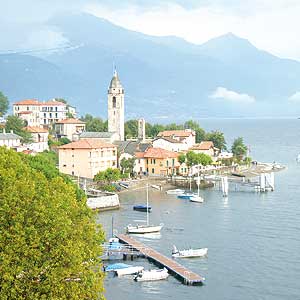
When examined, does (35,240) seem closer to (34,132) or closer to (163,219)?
(163,219)

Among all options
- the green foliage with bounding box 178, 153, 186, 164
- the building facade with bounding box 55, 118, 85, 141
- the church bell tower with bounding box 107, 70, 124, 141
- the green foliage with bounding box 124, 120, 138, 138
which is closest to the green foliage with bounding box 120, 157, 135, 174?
the green foliage with bounding box 178, 153, 186, 164

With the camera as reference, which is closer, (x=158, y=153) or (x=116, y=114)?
(x=158, y=153)

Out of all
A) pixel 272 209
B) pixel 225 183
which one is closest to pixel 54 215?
pixel 272 209

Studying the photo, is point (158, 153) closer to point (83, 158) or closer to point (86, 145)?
point (86, 145)

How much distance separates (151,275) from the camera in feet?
106

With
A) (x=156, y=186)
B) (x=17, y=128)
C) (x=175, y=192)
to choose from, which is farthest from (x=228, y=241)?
(x=17, y=128)

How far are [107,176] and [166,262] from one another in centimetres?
2966

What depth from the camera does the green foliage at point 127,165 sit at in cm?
7188

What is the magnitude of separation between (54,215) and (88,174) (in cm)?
4847

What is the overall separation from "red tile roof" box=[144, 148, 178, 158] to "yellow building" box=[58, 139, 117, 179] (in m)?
6.04

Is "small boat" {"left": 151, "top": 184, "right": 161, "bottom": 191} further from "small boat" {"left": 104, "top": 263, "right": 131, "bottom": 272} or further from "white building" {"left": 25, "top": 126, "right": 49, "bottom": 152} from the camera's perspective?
"small boat" {"left": 104, "top": 263, "right": 131, "bottom": 272}

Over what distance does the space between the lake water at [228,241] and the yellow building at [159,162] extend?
990cm

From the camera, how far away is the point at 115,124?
8431 centimetres

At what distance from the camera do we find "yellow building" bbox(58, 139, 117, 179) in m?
67.8
